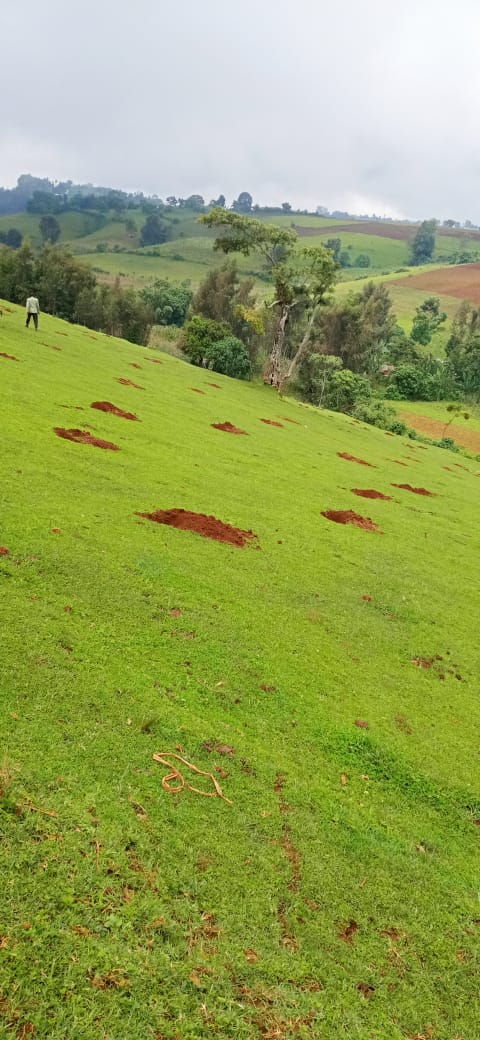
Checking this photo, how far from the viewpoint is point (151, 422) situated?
2589cm

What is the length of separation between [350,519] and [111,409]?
479 inches

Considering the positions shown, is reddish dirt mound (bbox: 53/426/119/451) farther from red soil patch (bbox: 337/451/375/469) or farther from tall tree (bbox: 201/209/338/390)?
tall tree (bbox: 201/209/338/390)

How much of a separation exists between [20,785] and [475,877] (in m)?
6.04

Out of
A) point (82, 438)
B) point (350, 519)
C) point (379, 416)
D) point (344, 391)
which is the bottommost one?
point (350, 519)

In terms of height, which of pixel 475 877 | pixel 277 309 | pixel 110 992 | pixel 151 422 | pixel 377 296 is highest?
pixel 377 296

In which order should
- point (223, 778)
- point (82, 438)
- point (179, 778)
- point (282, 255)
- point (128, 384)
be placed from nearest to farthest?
1. point (179, 778)
2. point (223, 778)
3. point (82, 438)
4. point (128, 384)
5. point (282, 255)

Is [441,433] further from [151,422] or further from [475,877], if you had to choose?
[475,877]

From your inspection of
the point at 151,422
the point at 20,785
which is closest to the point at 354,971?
the point at 20,785

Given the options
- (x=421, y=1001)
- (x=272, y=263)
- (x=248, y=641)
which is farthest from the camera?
(x=272, y=263)

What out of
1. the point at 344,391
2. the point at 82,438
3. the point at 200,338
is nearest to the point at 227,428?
the point at 82,438

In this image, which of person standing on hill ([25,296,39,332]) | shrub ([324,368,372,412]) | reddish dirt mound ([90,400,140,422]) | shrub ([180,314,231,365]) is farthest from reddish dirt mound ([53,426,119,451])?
shrub ([324,368,372,412])

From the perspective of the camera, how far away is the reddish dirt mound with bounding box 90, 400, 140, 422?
A: 2471 cm

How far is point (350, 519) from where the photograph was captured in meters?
20.5

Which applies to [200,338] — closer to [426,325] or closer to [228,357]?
[228,357]
